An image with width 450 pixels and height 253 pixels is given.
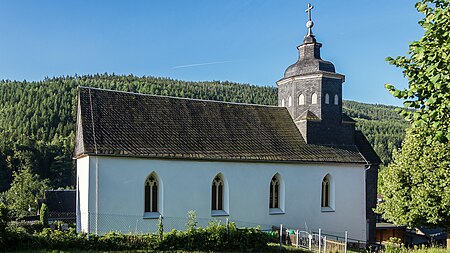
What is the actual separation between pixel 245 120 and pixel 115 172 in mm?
9799

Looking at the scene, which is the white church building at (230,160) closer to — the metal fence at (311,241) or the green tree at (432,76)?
the metal fence at (311,241)

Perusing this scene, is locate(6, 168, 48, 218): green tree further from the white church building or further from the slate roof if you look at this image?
the slate roof

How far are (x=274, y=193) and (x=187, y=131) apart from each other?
644 centimetres

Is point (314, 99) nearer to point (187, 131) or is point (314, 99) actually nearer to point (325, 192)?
point (325, 192)

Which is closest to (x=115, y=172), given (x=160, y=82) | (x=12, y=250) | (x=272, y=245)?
(x=12, y=250)

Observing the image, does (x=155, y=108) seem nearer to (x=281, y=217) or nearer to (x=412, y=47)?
(x=281, y=217)

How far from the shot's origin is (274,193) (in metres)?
27.0

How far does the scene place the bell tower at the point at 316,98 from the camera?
2955 cm

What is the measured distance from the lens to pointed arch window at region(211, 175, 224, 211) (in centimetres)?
2531

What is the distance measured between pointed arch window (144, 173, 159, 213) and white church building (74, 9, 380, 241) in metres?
0.05

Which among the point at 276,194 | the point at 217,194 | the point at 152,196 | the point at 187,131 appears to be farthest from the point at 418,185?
the point at 152,196

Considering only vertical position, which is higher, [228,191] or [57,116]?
[57,116]

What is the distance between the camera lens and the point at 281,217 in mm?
26859

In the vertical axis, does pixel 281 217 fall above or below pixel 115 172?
below
